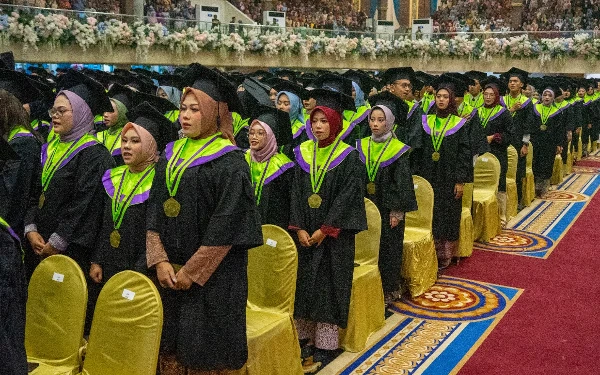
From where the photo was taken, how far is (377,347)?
481 cm

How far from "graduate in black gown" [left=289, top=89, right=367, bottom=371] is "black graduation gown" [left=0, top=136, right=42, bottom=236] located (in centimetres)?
169

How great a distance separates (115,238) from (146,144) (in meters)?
0.56

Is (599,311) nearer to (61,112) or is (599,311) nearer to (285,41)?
(61,112)

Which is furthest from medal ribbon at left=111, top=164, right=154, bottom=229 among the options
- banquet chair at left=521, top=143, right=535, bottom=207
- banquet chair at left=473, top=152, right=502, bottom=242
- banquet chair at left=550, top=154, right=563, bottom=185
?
banquet chair at left=550, top=154, right=563, bottom=185

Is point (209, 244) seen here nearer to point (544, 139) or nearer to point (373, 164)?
point (373, 164)

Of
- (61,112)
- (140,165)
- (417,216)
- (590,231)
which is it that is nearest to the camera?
(140,165)

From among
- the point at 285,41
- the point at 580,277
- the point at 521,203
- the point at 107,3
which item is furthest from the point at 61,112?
the point at 107,3

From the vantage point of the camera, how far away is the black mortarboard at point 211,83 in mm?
3225

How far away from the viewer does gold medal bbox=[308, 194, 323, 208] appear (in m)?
4.55

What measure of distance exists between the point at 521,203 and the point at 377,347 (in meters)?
6.08

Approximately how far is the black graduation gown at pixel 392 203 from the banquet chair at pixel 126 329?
2.89 metres

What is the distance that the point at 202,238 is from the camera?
124 inches

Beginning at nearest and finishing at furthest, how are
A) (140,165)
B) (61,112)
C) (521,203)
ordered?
(140,165)
(61,112)
(521,203)

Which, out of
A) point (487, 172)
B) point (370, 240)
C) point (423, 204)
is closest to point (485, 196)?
point (487, 172)
